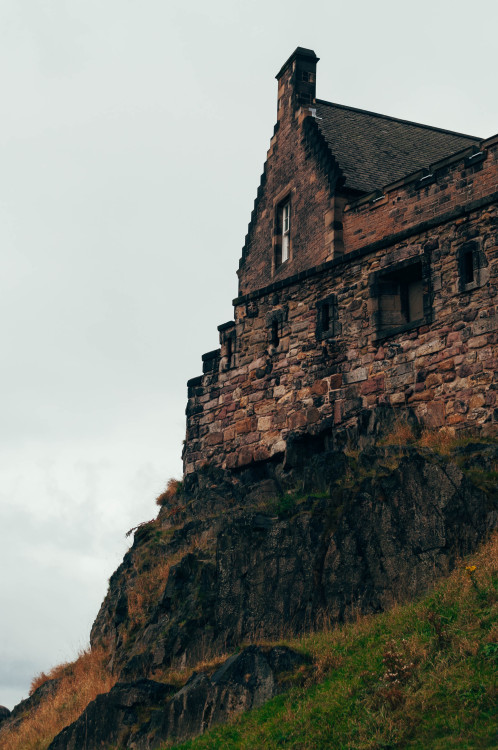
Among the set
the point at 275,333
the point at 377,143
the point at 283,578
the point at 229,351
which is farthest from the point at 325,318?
the point at 283,578

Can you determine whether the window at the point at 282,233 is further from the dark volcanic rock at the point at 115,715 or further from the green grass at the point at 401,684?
the dark volcanic rock at the point at 115,715

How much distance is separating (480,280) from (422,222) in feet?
6.45

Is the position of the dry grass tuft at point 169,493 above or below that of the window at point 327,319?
below

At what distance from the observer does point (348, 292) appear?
19703 mm

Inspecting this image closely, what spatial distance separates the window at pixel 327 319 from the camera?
1969 centimetres

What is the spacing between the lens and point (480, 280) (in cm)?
1744

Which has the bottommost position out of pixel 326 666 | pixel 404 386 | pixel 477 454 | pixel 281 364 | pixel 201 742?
pixel 201 742

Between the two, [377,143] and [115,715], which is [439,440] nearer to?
[115,715]

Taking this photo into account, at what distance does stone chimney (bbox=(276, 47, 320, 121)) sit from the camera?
24125 millimetres

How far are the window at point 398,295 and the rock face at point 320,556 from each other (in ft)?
9.98

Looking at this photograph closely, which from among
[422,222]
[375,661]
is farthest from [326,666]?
[422,222]

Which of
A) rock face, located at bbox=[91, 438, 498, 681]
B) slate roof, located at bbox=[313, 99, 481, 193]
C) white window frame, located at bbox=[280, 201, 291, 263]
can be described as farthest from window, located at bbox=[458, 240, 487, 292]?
white window frame, located at bbox=[280, 201, 291, 263]

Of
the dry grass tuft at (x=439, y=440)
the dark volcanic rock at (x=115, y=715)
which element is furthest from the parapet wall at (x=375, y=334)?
the dark volcanic rock at (x=115, y=715)

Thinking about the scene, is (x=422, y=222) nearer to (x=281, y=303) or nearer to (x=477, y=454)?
(x=281, y=303)
